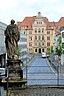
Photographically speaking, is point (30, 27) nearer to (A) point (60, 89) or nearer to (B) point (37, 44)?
(B) point (37, 44)

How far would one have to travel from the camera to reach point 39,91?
1675cm

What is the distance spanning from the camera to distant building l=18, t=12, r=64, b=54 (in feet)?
440

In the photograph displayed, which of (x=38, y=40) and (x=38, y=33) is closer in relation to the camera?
(x=38, y=33)

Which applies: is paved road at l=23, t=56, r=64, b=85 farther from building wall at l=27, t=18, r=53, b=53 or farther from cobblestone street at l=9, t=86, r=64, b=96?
building wall at l=27, t=18, r=53, b=53

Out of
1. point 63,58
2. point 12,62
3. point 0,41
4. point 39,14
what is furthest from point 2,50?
point 39,14

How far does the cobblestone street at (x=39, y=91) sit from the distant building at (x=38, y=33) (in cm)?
11575

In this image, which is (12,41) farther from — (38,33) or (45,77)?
(38,33)

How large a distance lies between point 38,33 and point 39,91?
121 m

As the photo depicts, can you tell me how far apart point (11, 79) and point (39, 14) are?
116 meters

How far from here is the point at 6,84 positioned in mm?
16781

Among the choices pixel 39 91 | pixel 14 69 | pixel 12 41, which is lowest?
pixel 39 91

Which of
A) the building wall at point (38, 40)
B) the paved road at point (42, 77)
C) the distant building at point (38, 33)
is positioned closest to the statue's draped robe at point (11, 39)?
the paved road at point (42, 77)

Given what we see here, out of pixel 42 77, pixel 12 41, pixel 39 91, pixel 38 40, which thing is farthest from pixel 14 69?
pixel 38 40

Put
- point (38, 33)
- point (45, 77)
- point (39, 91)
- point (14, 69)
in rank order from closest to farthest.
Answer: point (39, 91) < point (14, 69) < point (45, 77) < point (38, 33)
